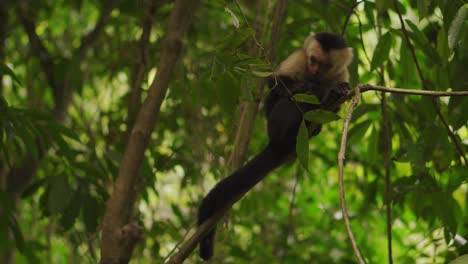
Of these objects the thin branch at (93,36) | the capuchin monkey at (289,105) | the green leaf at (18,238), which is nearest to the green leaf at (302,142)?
the capuchin monkey at (289,105)

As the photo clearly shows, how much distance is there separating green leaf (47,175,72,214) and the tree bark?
0.30m

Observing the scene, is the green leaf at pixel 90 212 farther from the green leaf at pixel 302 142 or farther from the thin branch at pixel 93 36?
the thin branch at pixel 93 36

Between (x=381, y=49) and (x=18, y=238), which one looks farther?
(x=381, y=49)

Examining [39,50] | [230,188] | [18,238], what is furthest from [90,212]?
[39,50]

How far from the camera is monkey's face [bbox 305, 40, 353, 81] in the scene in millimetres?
3061

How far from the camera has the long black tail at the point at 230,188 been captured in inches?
92.5

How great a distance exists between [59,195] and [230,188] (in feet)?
2.04

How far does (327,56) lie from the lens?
3.10 m

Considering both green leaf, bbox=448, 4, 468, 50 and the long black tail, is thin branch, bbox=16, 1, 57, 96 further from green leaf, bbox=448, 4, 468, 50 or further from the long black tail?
green leaf, bbox=448, 4, 468, 50

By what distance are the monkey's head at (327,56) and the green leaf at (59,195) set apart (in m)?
1.35

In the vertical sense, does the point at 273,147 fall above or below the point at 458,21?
below

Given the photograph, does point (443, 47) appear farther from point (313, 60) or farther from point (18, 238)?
point (18, 238)

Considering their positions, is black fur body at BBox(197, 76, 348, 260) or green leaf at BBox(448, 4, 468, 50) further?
black fur body at BBox(197, 76, 348, 260)

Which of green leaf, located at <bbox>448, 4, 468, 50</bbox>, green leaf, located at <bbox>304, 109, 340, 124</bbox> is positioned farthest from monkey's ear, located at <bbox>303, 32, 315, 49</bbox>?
green leaf, located at <bbox>304, 109, 340, 124</bbox>
